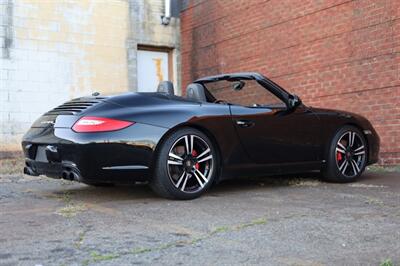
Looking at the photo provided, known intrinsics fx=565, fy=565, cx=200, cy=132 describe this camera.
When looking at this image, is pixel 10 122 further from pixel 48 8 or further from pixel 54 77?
pixel 48 8

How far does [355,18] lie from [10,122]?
24.0 ft

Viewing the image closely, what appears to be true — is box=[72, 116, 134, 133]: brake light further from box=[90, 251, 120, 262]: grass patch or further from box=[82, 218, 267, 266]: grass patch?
box=[90, 251, 120, 262]: grass patch

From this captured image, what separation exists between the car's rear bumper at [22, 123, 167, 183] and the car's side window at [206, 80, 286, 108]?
136 cm

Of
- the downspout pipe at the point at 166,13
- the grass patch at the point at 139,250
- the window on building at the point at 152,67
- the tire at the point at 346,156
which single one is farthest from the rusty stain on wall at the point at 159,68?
the grass patch at the point at 139,250

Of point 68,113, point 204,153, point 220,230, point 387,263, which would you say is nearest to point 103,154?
point 68,113

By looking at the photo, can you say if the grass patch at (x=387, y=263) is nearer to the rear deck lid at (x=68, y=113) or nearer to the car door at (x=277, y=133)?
the car door at (x=277, y=133)

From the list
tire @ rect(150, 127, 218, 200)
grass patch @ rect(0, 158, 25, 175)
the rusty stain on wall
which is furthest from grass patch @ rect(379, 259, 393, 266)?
the rusty stain on wall

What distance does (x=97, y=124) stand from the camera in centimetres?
514

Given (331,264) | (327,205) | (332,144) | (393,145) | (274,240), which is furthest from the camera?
→ (393,145)

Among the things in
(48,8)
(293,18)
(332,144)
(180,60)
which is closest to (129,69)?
(180,60)

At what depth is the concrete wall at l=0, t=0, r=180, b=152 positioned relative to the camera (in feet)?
39.5

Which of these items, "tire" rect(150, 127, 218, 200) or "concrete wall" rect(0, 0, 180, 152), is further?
"concrete wall" rect(0, 0, 180, 152)

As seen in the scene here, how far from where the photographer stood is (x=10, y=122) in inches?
473

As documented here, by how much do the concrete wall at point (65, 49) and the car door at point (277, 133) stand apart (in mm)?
6340
